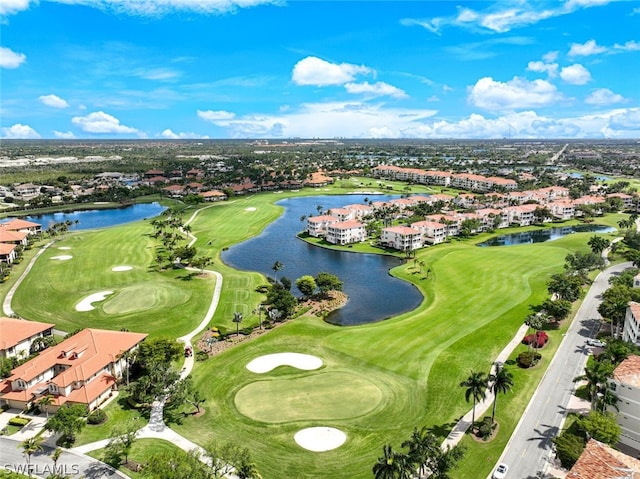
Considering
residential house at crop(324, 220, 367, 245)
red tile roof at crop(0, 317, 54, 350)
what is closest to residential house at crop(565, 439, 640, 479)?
red tile roof at crop(0, 317, 54, 350)

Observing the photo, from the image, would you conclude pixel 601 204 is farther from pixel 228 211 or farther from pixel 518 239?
pixel 228 211

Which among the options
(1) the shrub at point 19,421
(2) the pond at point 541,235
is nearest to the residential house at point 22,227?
(1) the shrub at point 19,421

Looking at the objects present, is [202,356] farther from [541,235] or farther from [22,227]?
[541,235]

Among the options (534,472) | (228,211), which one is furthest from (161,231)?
(534,472)

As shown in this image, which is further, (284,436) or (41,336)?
(41,336)

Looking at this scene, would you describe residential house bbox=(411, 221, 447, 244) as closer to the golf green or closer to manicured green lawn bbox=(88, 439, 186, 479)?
the golf green

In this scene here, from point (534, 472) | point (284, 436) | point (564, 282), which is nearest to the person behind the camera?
point (534, 472)

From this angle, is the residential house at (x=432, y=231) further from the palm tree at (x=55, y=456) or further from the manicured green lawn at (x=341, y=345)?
the palm tree at (x=55, y=456)
